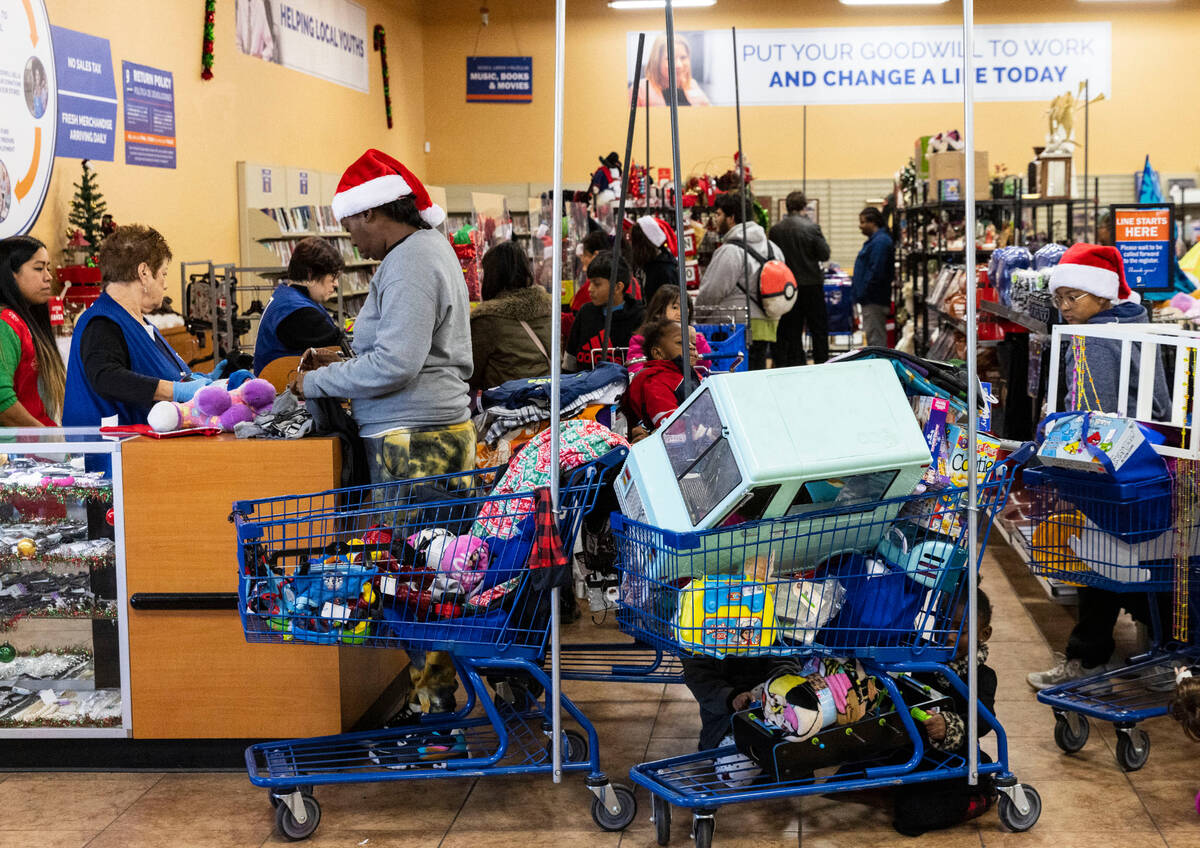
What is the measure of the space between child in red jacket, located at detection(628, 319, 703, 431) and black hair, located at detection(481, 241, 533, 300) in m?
0.82

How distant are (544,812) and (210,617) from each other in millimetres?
1102

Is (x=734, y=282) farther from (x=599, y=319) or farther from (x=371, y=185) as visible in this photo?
(x=371, y=185)

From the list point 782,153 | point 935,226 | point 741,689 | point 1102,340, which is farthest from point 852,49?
point 741,689

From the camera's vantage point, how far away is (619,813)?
315 cm

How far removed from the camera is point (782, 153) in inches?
672

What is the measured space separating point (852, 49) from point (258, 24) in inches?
336

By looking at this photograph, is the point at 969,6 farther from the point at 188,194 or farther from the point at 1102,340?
the point at 188,194

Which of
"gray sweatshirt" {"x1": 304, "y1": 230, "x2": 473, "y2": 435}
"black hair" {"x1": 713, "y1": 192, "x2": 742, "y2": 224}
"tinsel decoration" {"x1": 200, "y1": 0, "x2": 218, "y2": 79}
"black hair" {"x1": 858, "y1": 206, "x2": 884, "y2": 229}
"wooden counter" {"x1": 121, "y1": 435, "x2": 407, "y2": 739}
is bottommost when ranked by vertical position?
"wooden counter" {"x1": 121, "y1": 435, "x2": 407, "y2": 739}

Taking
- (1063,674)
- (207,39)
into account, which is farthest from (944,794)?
(207,39)

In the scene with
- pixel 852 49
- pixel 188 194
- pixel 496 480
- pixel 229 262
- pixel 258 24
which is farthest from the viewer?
pixel 852 49

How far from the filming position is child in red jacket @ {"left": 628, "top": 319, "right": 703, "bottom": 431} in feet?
15.3

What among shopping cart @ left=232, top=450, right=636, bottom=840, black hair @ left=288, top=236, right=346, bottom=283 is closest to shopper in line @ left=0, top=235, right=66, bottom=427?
black hair @ left=288, top=236, right=346, bottom=283

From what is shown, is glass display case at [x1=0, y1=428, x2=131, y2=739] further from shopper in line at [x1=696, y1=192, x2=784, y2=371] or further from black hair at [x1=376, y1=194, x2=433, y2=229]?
shopper in line at [x1=696, y1=192, x2=784, y2=371]

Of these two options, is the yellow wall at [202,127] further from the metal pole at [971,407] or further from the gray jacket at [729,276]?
the metal pole at [971,407]
